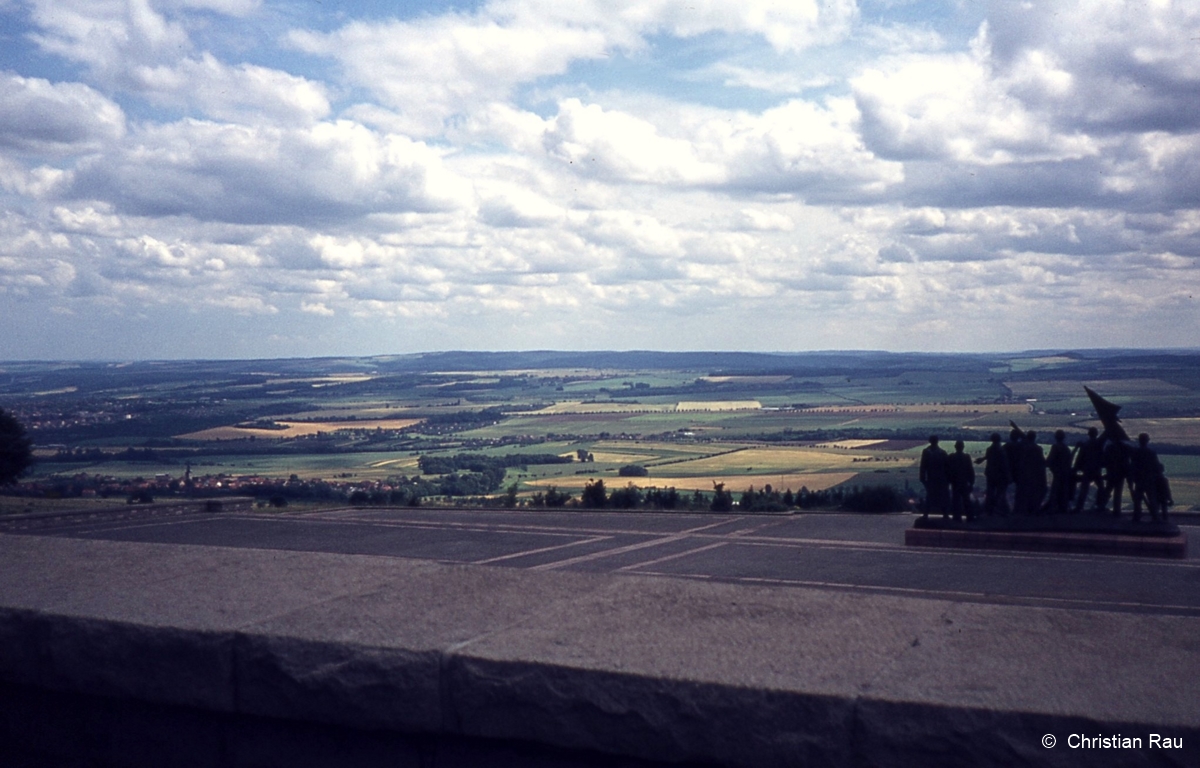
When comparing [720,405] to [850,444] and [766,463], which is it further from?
[766,463]

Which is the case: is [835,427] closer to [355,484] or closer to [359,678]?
[355,484]

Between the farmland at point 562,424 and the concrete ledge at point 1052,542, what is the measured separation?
10.8 m

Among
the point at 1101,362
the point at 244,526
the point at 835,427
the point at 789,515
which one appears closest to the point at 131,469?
the point at 244,526

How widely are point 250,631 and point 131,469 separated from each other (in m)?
47.3

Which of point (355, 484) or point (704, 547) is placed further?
point (355, 484)

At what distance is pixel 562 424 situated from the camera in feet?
234

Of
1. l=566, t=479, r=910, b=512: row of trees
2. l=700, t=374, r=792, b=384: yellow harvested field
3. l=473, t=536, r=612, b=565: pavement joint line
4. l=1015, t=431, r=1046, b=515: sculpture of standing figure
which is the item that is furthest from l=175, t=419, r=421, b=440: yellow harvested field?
l=700, t=374, r=792, b=384: yellow harvested field

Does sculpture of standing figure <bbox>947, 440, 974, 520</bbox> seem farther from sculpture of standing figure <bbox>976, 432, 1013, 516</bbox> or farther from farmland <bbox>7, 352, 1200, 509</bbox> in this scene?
farmland <bbox>7, 352, 1200, 509</bbox>

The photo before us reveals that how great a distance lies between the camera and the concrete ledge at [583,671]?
189cm

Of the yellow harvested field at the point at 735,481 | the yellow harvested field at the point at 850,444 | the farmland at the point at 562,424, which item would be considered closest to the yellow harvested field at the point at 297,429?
the farmland at the point at 562,424

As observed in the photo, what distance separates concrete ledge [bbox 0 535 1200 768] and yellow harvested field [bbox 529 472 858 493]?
33011 mm

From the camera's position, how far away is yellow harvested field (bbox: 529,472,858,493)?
36875mm

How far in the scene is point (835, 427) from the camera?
63000 mm

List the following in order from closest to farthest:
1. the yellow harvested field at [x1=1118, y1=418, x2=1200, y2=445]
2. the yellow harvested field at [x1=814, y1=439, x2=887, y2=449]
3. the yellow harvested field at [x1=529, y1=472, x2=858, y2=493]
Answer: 1. the yellow harvested field at [x1=1118, y1=418, x2=1200, y2=445]
2. the yellow harvested field at [x1=529, y1=472, x2=858, y2=493]
3. the yellow harvested field at [x1=814, y1=439, x2=887, y2=449]
